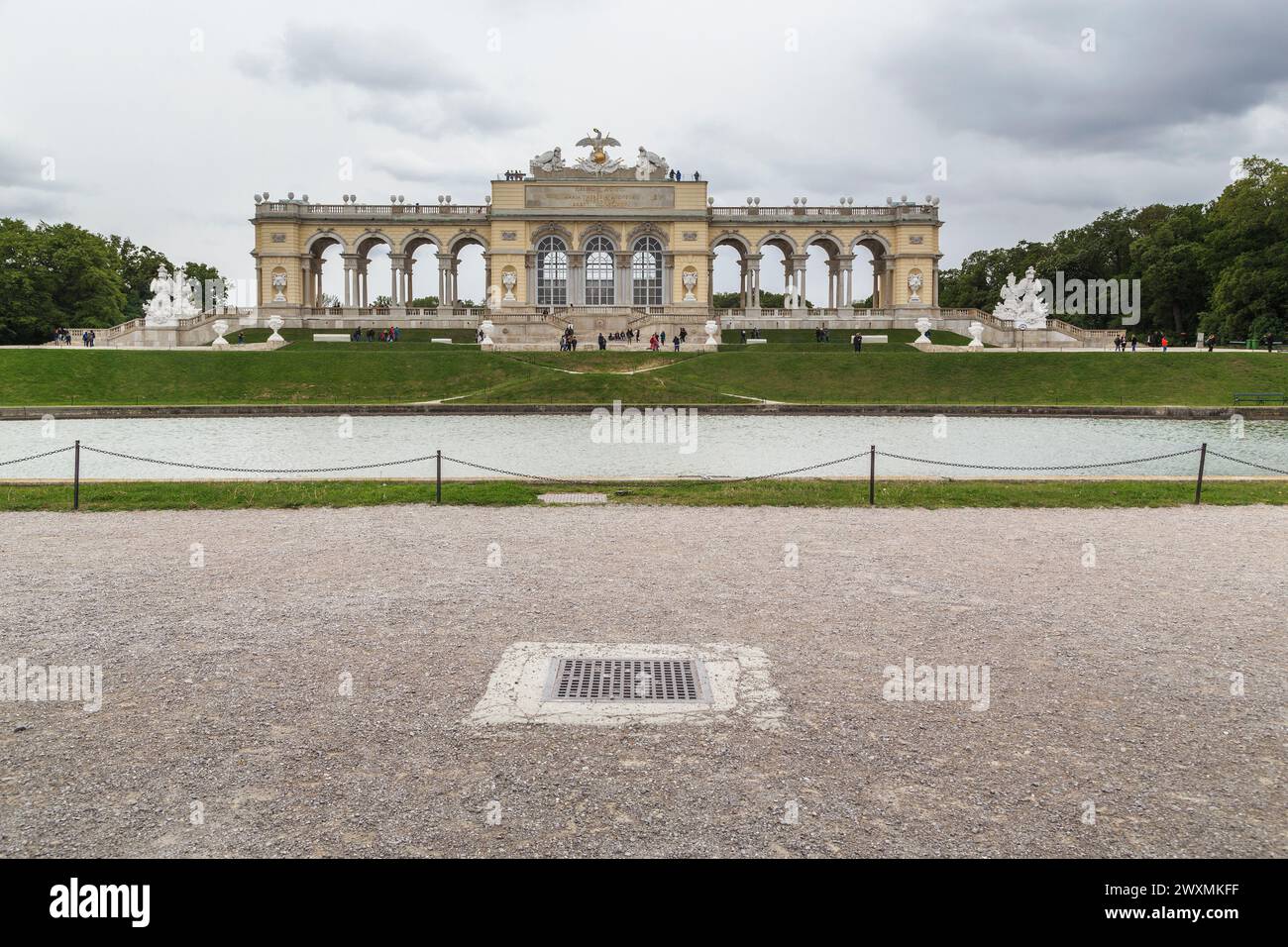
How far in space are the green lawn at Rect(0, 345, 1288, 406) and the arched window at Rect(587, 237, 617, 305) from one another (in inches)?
1152

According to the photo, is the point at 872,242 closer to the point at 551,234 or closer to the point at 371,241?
the point at 551,234

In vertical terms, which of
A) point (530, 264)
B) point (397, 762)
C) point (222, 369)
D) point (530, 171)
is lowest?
point (397, 762)

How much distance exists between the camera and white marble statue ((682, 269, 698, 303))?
71750 millimetres

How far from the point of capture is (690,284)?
7194 centimetres

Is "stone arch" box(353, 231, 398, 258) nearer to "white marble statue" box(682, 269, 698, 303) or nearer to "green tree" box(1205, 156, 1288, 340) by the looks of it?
"white marble statue" box(682, 269, 698, 303)

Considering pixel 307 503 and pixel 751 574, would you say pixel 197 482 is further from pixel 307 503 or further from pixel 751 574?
pixel 751 574

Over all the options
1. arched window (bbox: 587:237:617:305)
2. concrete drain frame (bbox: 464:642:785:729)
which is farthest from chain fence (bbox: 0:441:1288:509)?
arched window (bbox: 587:237:617:305)

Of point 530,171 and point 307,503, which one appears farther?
point 530,171

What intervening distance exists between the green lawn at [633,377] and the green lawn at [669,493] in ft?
60.1

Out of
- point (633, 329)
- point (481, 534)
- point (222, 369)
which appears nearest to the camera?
point (481, 534)

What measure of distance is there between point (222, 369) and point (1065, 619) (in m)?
39.4

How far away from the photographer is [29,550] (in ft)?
33.4

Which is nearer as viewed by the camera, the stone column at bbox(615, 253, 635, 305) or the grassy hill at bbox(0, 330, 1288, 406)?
the grassy hill at bbox(0, 330, 1288, 406)
